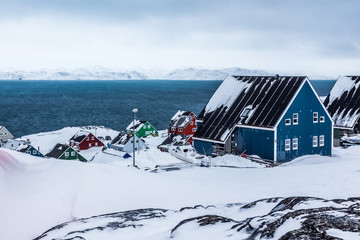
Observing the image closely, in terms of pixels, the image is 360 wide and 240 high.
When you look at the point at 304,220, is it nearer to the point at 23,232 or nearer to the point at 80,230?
the point at 80,230

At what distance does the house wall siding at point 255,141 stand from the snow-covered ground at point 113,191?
1078 centimetres

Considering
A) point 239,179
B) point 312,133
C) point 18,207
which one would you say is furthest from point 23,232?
point 312,133

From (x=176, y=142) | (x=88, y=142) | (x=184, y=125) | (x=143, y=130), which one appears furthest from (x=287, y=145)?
(x=143, y=130)

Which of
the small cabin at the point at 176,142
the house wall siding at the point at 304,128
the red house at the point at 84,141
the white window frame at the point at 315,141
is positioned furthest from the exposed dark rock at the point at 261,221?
the red house at the point at 84,141

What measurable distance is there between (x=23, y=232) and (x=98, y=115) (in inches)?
5955

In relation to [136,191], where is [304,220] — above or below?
above

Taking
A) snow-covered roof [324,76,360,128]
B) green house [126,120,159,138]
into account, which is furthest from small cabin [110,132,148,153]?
snow-covered roof [324,76,360,128]

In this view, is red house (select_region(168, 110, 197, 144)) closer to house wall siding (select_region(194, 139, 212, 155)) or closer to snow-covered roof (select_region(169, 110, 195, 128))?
snow-covered roof (select_region(169, 110, 195, 128))

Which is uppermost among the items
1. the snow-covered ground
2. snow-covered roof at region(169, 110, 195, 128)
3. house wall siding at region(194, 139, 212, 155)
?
the snow-covered ground

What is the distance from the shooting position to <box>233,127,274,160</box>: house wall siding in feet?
112

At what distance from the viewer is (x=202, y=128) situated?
38312 mm

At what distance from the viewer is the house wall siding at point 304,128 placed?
34.6 metres

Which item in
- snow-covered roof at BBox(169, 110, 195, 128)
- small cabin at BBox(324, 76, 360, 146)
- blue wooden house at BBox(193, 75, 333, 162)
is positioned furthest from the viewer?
snow-covered roof at BBox(169, 110, 195, 128)

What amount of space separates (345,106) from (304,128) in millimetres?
14521
